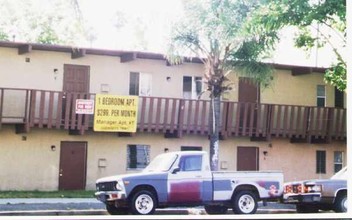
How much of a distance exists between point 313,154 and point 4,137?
15.4 ft

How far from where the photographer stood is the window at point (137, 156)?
10.1m

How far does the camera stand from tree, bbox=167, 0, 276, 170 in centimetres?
972

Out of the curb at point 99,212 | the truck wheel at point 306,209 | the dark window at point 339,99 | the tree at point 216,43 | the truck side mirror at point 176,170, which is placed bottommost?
the curb at point 99,212

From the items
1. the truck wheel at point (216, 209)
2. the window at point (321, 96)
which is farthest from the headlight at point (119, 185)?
the window at point (321, 96)

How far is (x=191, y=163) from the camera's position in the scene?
32.3 ft

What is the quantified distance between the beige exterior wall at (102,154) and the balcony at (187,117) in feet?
0.43

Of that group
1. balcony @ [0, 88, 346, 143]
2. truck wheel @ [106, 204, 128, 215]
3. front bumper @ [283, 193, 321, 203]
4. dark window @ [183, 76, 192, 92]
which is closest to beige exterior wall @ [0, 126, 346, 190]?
balcony @ [0, 88, 346, 143]

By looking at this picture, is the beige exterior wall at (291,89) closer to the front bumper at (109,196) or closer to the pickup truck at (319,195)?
the pickup truck at (319,195)

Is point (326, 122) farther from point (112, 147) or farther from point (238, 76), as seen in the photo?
point (112, 147)

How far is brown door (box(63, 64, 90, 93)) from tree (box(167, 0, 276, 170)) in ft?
4.29

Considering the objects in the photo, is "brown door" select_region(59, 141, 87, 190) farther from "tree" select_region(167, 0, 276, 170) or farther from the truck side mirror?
"tree" select_region(167, 0, 276, 170)

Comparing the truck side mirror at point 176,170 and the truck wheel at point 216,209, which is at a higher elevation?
the truck side mirror at point 176,170

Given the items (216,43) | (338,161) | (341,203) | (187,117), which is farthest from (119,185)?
(338,161)

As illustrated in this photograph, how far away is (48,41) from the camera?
995 cm
